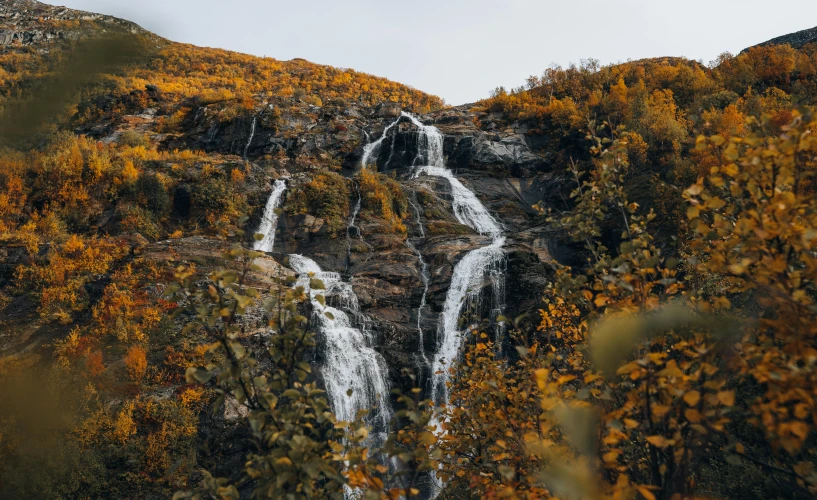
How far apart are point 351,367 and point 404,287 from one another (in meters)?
4.92

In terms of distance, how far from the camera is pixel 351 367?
15.9m

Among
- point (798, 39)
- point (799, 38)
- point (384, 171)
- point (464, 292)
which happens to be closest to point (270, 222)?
point (464, 292)

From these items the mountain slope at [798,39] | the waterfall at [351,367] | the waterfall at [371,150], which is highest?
the mountain slope at [798,39]

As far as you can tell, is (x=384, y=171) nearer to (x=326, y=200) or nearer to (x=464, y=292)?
(x=326, y=200)

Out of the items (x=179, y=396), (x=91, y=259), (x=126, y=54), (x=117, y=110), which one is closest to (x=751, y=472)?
(x=126, y=54)

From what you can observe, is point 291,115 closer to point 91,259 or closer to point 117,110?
point 117,110

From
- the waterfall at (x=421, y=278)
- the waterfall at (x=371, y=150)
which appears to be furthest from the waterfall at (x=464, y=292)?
the waterfall at (x=371, y=150)

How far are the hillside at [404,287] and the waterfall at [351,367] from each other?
0.36ft

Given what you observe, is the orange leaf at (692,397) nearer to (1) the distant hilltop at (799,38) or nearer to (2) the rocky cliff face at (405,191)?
(2) the rocky cliff face at (405,191)

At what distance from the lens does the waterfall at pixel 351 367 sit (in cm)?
1513

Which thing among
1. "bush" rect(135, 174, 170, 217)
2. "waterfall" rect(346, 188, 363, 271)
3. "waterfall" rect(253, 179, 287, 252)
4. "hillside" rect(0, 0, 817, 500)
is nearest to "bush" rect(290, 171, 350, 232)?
"hillside" rect(0, 0, 817, 500)

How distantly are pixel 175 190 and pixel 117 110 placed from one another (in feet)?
76.8

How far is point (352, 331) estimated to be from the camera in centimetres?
1697

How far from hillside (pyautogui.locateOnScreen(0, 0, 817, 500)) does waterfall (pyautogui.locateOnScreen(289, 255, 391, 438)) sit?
0.36ft
